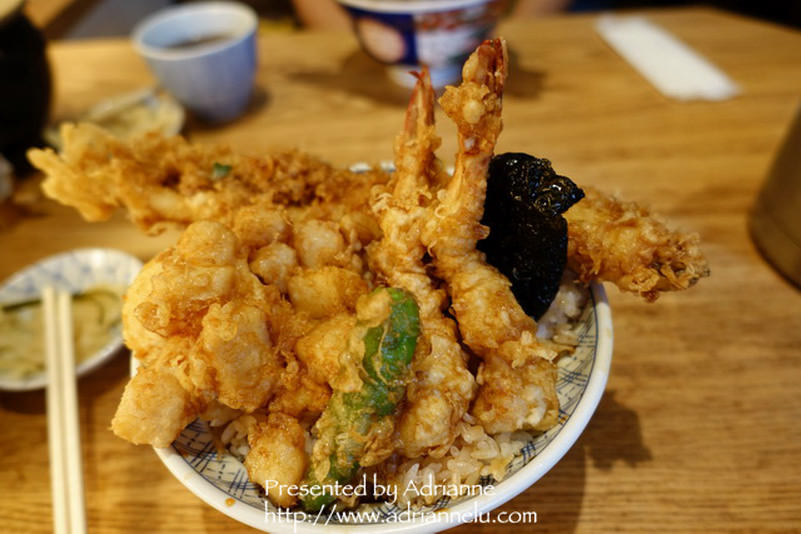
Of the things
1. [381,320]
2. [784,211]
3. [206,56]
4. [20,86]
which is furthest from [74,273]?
[784,211]

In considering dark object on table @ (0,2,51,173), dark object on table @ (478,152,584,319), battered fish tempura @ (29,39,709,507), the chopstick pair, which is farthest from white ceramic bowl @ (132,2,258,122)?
dark object on table @ (478,152,584,319)

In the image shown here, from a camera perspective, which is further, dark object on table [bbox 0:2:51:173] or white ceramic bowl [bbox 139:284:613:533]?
dark object on table [bbox 0:2:51:173]

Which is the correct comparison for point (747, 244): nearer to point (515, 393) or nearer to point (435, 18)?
point (515, 393)

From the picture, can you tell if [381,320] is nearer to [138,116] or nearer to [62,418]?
[62,418]

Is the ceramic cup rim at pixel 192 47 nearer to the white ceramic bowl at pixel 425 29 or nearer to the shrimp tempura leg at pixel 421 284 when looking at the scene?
the white ceramic bowl at pixel 425 29

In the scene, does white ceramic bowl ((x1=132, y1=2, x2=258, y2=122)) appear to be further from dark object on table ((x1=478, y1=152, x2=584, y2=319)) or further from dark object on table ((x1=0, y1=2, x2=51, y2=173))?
dark object on table ((x1=478, y1=152, x2=584, y2=319))

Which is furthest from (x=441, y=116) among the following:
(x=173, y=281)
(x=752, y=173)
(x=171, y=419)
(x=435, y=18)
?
(x=171, y=419)
